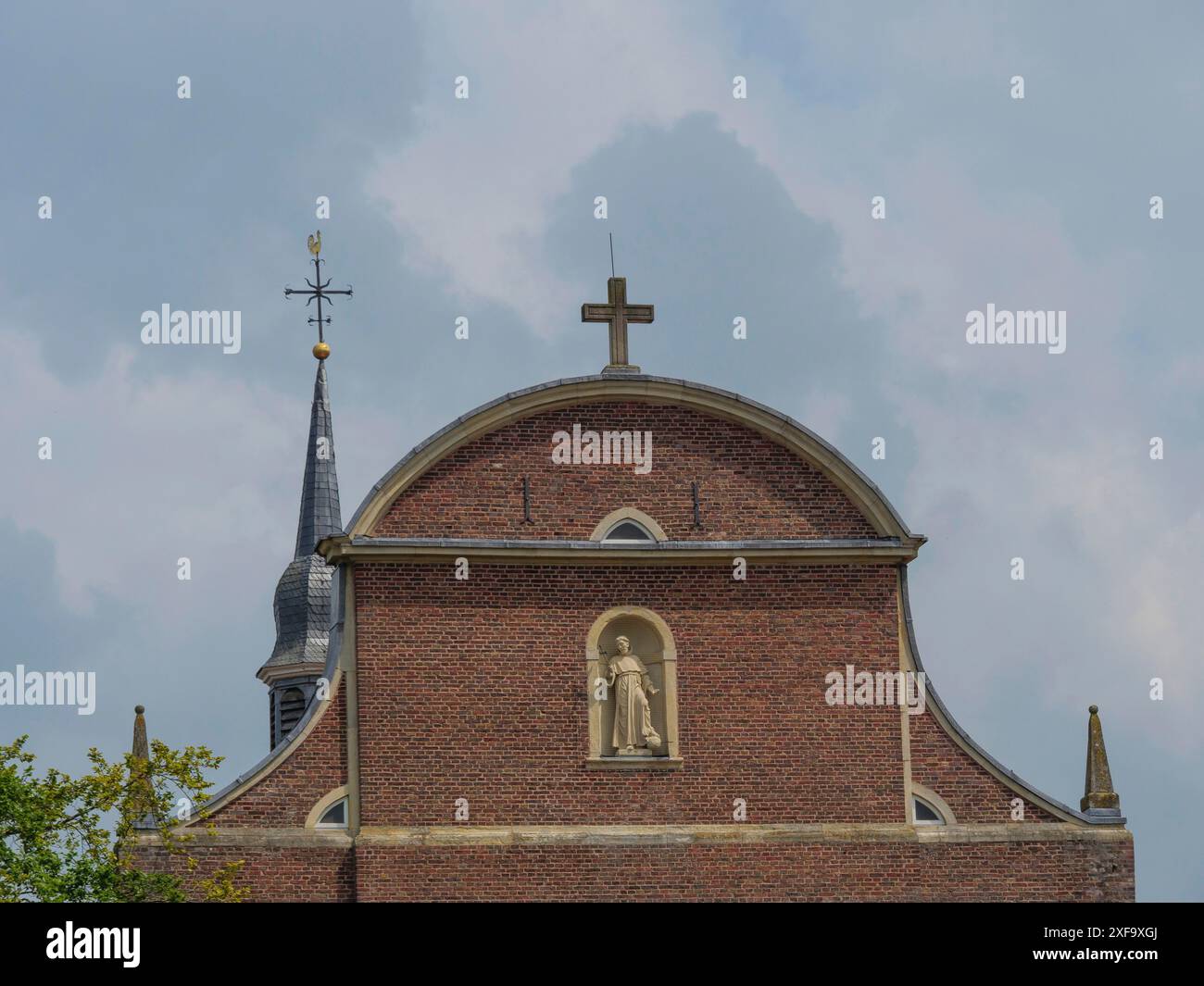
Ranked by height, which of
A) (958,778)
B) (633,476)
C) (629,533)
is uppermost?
(633,476)

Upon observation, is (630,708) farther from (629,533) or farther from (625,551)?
(629,533)

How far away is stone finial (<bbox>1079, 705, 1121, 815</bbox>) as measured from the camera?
3329cm

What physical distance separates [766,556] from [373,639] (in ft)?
16.4

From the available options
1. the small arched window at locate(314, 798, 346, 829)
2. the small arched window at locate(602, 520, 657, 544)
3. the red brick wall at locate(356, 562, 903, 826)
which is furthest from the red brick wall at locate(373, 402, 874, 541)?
the small arched window at locate(314, 798, 346, 829)

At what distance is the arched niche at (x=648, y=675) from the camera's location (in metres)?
32.5

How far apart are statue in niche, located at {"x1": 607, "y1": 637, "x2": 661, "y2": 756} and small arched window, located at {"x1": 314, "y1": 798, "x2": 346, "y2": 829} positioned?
340 centimetres

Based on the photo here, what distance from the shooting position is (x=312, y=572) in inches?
1704

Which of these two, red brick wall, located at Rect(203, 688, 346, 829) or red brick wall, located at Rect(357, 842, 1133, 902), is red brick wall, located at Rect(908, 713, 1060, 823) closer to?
red brick wall, located at Rect(357, 842, 1133, 902)

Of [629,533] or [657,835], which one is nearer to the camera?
[657,835]

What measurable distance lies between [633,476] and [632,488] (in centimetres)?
16

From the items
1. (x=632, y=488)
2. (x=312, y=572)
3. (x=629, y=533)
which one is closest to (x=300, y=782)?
(x=629, y=533)

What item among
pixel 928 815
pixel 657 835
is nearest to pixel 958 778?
pixel 928 815

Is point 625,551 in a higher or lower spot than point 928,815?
higher
